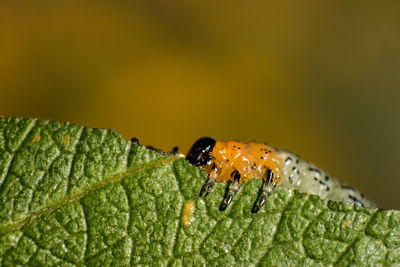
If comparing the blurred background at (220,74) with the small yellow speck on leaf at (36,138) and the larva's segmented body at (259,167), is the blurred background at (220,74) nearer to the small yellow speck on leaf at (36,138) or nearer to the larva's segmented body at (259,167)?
the larva's segmented body at (259,167)

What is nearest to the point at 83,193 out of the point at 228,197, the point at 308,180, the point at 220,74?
the point at 228,197

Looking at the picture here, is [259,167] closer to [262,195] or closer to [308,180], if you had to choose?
[308,180]

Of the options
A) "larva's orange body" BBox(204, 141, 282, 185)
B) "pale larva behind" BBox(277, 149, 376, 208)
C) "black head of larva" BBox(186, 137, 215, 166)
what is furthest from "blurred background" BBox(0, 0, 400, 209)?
"black head of larva" BBox(186, 137, 215, 166)

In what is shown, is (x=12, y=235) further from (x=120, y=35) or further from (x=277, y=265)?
(x=120, y=35)

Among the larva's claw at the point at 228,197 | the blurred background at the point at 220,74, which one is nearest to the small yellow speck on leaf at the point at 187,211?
the larva's claw at the point at 228,197

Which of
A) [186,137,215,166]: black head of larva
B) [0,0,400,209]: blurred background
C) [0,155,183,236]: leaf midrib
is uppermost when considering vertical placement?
[0,0,400,209]: blurred background

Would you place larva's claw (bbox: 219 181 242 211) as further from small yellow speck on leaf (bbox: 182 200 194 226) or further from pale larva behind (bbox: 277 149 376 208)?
pale larva behind (bbox: 277 149 376 208)

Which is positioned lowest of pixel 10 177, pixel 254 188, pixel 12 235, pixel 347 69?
pixel 12 235

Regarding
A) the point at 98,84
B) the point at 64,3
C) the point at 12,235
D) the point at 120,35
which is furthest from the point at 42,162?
the point at 64,3
